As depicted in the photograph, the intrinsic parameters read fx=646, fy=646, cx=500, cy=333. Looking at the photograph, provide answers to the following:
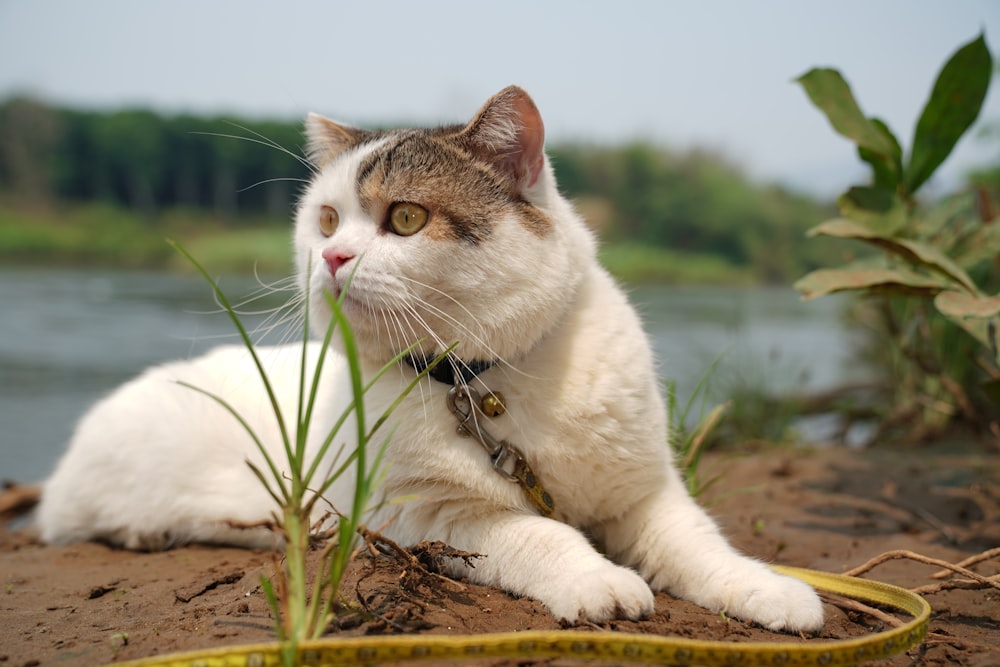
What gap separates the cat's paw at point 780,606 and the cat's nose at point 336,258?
1149mm

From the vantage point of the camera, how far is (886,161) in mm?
2311

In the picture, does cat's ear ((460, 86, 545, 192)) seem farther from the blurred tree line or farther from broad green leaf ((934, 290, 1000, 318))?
the blurred tree line

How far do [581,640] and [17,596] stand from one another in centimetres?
155

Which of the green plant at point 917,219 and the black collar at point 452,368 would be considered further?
the green plant at point 917,219

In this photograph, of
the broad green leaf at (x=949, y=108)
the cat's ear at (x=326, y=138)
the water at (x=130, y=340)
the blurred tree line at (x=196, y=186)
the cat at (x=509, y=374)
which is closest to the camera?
the cat at (x=509, y=374)

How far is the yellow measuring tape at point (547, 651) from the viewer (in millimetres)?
984

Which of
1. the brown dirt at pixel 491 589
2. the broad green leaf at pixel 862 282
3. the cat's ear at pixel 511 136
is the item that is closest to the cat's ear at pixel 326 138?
the cat's ear at pixel 511 136

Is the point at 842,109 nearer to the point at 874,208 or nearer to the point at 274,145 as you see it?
the point at 874,208

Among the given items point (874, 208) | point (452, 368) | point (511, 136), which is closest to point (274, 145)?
point (511, 136)

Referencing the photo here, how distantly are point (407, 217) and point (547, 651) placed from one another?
1.00 meters

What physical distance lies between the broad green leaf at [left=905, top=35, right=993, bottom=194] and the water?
1.01m

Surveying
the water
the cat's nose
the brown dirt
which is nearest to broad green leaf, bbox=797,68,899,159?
the water

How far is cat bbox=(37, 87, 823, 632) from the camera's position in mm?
1454

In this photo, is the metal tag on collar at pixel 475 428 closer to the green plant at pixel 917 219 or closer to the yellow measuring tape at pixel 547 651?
the yellow measuring tape at pixel 547 651
